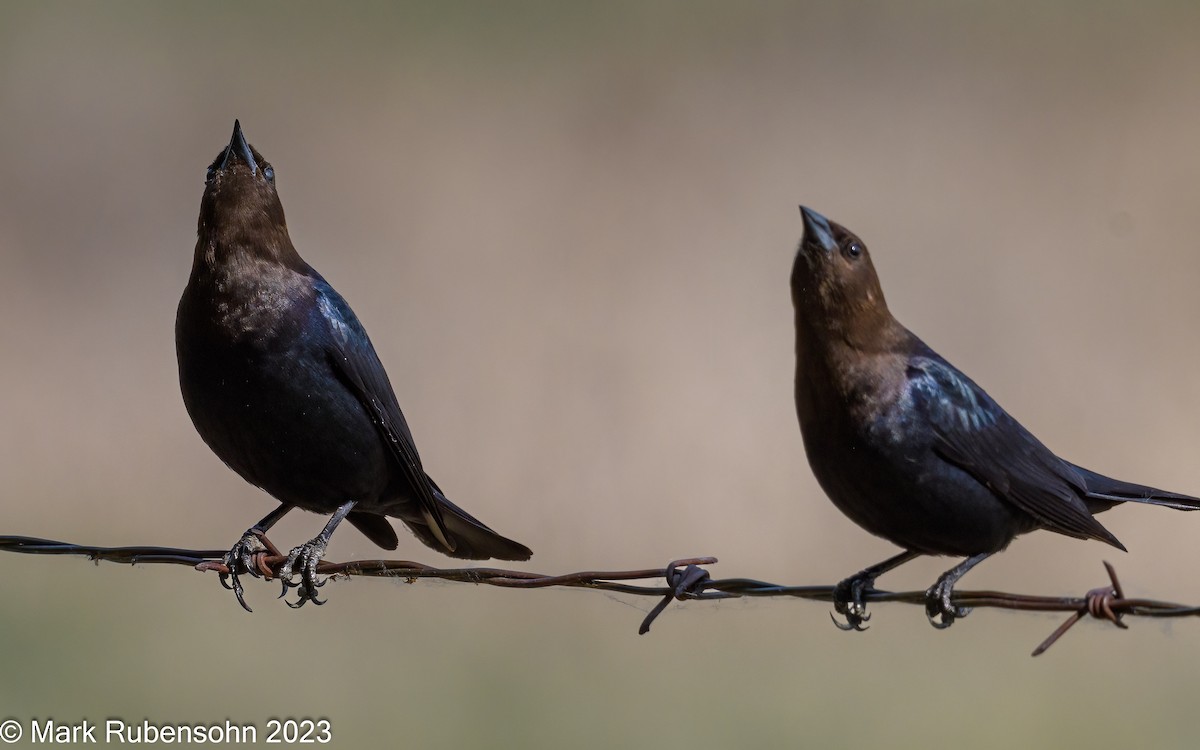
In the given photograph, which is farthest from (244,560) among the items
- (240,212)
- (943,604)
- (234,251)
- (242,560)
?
(943,604)

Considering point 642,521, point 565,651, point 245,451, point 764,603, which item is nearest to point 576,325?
point 642,521

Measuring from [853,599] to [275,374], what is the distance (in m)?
1.92

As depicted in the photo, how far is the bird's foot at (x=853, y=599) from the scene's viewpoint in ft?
14.2

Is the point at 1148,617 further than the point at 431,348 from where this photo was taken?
No

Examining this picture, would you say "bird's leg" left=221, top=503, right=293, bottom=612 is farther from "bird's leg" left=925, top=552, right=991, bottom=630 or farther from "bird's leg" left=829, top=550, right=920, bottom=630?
"bird's leg" left=925, top=552, right=991, bottom=630

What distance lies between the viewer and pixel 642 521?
10.7 meters

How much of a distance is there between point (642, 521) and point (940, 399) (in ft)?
20.6

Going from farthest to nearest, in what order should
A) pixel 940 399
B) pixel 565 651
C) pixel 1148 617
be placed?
pixel 565 651
pixel 940 399
pixel 1148 617

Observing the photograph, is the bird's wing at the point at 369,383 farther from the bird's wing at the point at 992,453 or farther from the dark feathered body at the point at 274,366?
the bird's wing at the point at 992,453

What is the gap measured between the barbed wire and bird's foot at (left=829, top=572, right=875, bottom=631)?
1.7 inches

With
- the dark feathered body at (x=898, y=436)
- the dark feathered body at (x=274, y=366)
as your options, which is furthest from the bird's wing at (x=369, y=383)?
the dark feathered body at (x=898, y=436)

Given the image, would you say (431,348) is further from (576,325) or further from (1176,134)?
(1176,134)

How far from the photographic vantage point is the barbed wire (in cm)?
330

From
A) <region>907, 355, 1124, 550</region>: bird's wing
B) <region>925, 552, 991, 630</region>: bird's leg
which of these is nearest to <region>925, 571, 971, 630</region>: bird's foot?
<region>925, 552, 991, 630</region>: bird's leg
